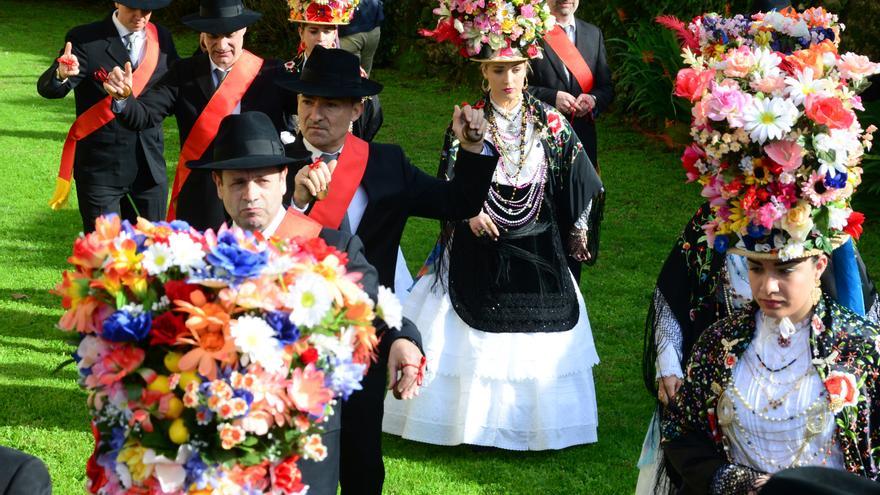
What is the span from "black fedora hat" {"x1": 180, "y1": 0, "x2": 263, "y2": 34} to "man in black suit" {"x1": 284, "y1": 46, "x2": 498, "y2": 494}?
1.83m

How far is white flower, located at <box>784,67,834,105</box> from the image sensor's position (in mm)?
3912

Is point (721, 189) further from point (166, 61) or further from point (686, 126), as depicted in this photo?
point (166, 61)

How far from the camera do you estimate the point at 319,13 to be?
7734 millimetres

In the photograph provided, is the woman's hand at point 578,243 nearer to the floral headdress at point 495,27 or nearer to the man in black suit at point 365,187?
the floral headdress at point 495,27

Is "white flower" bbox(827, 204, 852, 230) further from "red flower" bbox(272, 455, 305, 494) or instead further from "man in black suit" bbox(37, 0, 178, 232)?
"man in black suit" bbox(37, 0, 178, 232)

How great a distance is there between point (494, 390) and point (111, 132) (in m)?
2.93

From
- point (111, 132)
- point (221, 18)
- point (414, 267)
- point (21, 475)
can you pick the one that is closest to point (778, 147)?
point (21, 475)

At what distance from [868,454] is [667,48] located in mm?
9789

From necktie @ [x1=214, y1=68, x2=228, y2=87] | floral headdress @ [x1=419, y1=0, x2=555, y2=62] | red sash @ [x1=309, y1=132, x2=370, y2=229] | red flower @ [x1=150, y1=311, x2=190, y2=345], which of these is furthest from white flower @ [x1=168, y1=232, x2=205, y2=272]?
necktie @ [x1=214, y1=68, x2=228, y2=87]

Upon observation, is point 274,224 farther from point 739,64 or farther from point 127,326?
point 739,64

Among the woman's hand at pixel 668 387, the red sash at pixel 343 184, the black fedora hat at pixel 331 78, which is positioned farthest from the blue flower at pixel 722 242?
the black fedora hat at pixel 331 78

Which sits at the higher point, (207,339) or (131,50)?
(207,339)

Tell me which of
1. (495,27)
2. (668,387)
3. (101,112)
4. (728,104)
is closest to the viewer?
(728,104)

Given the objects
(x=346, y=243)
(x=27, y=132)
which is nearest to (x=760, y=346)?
(x=346, y=243)
